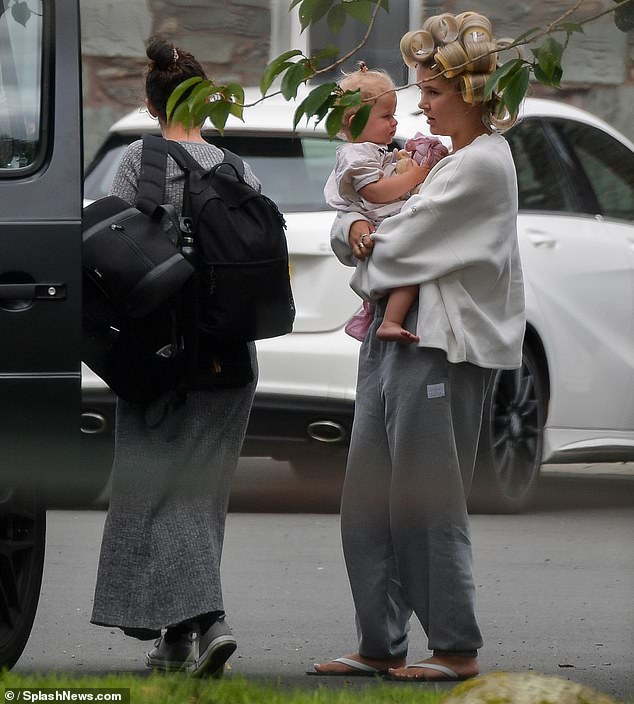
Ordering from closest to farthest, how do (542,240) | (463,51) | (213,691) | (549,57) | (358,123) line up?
(549,57), (358,123), (213,691), (463,51), (542,240)

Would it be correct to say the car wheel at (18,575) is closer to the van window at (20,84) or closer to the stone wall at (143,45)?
the van window at (20,84)

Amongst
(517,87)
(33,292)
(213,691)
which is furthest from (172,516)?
(517,87)

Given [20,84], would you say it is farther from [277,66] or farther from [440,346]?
[277,66]

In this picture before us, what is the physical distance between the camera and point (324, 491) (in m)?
7.98

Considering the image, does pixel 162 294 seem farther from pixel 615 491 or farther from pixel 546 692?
pixel 615 491

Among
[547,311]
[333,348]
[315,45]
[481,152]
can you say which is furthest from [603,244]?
[315,45]

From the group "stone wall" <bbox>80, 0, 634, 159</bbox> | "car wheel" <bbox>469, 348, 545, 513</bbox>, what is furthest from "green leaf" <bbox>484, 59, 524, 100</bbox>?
"stone wall" <bbox>80, 0, 634, 159</bbox>

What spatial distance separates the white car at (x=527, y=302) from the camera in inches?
266

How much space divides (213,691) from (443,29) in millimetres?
A: 1651

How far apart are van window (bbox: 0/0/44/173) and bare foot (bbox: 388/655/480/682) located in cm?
157

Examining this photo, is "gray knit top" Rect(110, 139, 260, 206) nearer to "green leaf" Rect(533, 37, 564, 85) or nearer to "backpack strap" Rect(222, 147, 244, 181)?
"backpack strap" Rect(222, 147, 244, 181)

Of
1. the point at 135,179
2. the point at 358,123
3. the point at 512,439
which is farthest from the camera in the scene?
the point at 512,439

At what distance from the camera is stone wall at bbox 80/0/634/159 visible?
41.5 ft

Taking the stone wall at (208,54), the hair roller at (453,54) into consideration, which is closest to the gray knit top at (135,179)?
the hair roller at (453,54)
